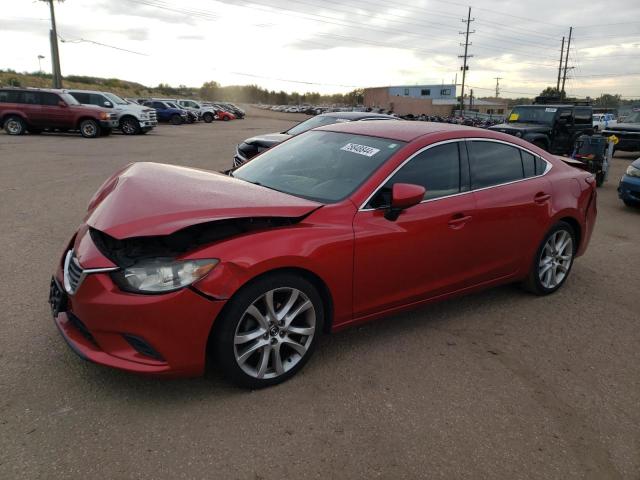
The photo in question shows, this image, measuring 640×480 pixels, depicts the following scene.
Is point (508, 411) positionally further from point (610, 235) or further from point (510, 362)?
point (610, 235)

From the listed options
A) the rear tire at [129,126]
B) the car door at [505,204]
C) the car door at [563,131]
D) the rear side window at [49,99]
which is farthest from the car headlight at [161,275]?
the rear tire at [129,126]

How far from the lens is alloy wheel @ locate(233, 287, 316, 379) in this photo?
2998 millimetres

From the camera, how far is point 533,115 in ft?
52.5

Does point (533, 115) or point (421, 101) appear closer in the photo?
point (533, 115)

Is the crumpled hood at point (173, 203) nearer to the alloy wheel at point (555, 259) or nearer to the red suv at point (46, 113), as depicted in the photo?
the alloy wheel at point (555, 259)

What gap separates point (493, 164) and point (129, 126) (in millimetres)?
21449

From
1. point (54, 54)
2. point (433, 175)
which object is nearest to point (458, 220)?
point (433, 175)

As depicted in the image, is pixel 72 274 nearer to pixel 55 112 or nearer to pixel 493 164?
pixel 493 164

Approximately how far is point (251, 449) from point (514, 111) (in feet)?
54.1

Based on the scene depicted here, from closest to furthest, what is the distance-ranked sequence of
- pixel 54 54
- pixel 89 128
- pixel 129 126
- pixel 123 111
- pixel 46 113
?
pixel 46 113
pixel 89 128
pixel 123 111
pixel 129 126
pixel 54 54

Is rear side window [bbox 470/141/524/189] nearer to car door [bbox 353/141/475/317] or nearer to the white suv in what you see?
car door [bbox 353/141/475/317]

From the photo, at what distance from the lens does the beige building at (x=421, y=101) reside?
9769 centimetres

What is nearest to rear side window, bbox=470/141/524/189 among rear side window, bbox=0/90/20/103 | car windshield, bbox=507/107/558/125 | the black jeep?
the black jeep

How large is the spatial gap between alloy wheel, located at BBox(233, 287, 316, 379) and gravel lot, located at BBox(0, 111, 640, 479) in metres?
0.16
